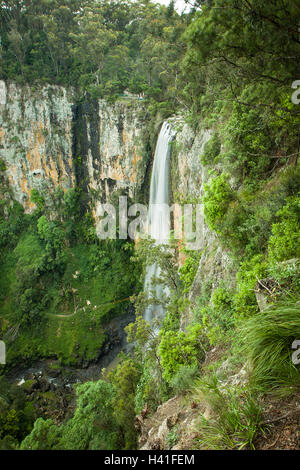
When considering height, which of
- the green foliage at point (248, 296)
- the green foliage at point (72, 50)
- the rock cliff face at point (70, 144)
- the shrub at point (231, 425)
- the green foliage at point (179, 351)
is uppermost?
the green foliage at point (72, 50)

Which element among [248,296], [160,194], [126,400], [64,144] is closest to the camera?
[248,296]

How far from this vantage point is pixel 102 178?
922 inches

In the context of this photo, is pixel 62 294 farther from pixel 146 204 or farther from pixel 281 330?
pixel 281 330

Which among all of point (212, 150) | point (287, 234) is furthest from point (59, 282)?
point (287, 234)

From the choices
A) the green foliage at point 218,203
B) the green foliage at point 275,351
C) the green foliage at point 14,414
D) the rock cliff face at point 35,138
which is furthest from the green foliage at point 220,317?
the rock cliff face at point 35,138

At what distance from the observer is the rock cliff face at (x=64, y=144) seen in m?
21.1

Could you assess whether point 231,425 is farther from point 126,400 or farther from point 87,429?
point 87,429

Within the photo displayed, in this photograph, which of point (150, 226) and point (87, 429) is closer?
point (87, 429)

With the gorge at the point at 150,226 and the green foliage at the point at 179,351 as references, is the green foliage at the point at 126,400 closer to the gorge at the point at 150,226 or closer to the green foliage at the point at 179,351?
the gorge at the point at 150,226

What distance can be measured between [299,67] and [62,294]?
2181 centimetres

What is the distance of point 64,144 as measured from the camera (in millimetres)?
24016

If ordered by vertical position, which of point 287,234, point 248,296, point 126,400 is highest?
point 287,234

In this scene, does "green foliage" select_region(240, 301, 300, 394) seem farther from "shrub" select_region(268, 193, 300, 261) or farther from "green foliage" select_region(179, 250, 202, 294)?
"green foliage" select_region(179, 250, 202, 294)
